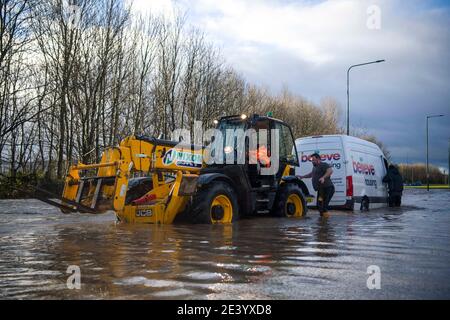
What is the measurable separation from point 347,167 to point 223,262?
11.3 m

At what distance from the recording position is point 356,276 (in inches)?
190

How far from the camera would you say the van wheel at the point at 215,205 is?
1025 cm

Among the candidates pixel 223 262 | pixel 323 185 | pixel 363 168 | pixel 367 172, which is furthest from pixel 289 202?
pixel 223 262

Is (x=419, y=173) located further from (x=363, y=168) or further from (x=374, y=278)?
(x=374, y=278)

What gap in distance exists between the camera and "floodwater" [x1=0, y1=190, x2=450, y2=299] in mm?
4211

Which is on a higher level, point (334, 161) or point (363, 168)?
point (334, 161)

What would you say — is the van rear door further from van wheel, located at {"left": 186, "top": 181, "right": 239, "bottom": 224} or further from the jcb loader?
→ van wheel, located at {"left": 186, "top": 181, "right": 239, "bottom": 224}

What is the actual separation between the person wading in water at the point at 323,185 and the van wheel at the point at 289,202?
517mm

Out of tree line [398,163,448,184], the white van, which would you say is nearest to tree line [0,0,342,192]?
the white van

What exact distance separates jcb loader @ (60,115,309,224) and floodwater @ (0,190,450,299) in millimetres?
847

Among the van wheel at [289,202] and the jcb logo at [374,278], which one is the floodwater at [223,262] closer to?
the jcb logo at [374,278]

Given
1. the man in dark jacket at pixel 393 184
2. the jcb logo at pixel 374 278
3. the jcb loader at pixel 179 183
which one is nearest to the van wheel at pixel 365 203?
the man in dark jacket at pixel 393 184

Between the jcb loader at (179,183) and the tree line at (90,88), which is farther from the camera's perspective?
the tree line at (90,88)

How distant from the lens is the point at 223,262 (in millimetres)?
5652
